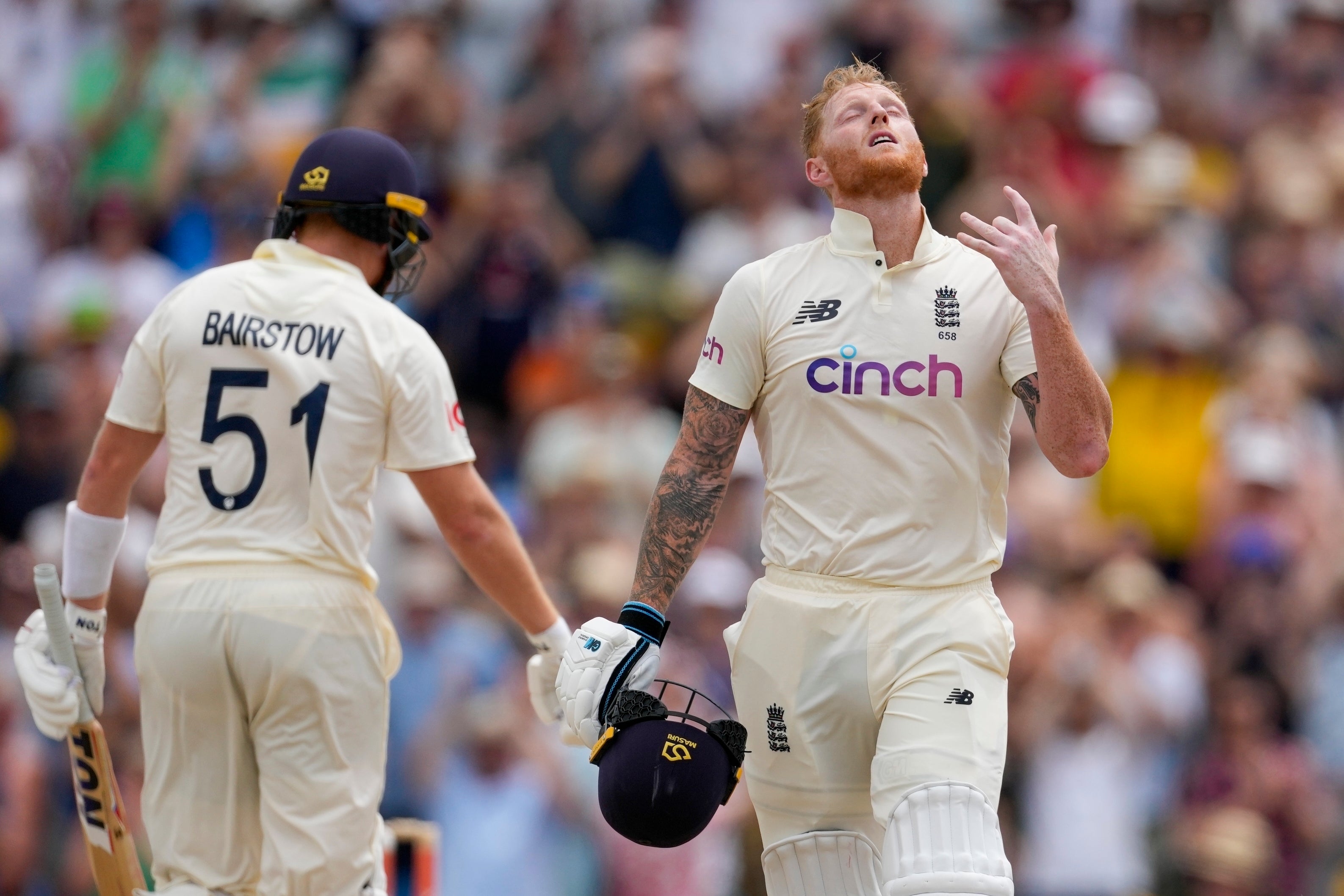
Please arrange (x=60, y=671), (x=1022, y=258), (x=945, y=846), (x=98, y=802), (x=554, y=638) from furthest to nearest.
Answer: (x=554, y=638) < (x=98, y=802) < (x=60, y=671) < (x=1022, y=258) < (x=945, y=846)

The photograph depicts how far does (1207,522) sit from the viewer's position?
34.5 ft

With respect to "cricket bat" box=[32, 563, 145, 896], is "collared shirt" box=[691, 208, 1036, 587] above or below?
above

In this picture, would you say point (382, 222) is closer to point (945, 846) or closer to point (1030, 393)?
point (1030, 393)

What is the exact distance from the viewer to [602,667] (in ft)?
17.7

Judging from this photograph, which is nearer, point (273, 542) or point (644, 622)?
point (644, 622)

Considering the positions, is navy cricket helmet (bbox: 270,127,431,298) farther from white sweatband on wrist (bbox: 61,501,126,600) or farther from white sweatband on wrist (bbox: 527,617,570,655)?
white sweatband on wrist (bbox: 527,617,570,655)

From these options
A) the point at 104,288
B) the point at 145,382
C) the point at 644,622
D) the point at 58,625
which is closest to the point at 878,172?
the point at 644,622

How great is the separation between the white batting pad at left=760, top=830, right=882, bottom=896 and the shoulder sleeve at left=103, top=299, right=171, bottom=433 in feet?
8.24

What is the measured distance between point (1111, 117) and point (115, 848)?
333 inches

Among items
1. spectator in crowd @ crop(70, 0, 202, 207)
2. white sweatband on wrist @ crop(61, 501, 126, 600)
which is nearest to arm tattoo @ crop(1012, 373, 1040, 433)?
white sweatband on wrist @ crop(61, 501, 126, 600)

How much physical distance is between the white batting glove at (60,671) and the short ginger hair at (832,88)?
2.94 m

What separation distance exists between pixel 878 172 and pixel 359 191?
1.81 metres

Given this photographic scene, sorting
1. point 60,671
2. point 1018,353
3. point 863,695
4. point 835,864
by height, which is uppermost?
point 1018,353

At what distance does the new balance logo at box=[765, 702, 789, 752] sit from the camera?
541 centimetres
